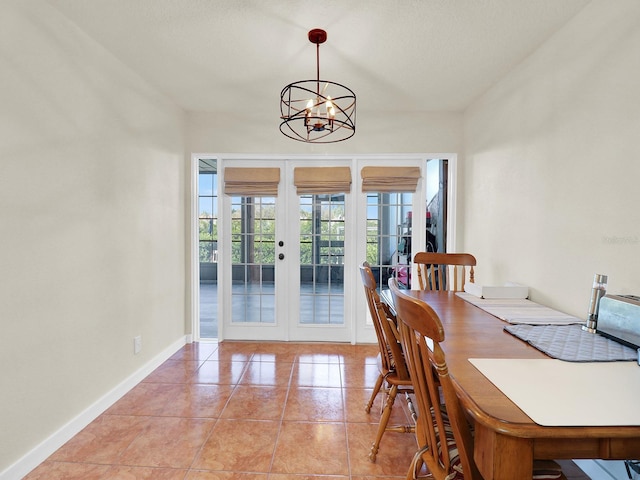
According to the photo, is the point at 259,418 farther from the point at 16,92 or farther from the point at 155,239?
the point at 16,92

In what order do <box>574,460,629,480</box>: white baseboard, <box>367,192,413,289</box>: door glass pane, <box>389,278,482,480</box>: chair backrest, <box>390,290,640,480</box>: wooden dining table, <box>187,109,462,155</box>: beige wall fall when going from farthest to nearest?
<box>367,192,413,289</box>: door glass pane < <box>187,109,462,155</box>: beige wall < <box>574,460,629,480</box>: white baseboard < <box>389,278,482,480</box>: chair backrest < <box>390,290,640,480</box>: wooden dining table

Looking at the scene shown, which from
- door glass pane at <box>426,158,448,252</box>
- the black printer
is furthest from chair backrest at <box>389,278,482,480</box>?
door glass pane at <box>426,158,448,252</box>

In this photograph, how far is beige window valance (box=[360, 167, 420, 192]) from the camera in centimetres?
362

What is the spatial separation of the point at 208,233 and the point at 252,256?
348 centimetres

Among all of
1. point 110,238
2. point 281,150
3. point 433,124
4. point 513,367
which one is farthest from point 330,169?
point 513,367

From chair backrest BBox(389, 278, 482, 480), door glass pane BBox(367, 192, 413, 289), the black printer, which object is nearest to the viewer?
chair backrest BBox(389, 278, 482, 480)

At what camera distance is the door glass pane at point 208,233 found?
5.88 metres

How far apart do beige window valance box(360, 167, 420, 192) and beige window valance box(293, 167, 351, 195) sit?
20 cm

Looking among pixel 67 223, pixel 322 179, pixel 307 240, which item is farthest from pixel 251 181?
pixel 67 223

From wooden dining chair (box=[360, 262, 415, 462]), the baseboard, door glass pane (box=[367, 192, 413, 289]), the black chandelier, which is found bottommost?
the baseboard

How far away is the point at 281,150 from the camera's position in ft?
11.9

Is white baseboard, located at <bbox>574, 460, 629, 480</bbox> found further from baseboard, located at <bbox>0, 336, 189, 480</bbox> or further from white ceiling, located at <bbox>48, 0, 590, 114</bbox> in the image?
baseboard, located at <bbox>0, 336, 189, 480</bbox>

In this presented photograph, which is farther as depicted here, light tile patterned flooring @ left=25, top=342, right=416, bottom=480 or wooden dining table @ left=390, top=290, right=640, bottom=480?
light tile patterned flooring @ left=25, top=342, right=416, bottom=480

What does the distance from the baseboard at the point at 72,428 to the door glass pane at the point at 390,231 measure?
2.37m
